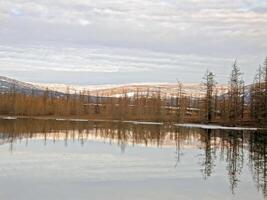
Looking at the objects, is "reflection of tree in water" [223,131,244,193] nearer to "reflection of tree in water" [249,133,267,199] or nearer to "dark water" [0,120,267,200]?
"dark water" [0,120,267,200]

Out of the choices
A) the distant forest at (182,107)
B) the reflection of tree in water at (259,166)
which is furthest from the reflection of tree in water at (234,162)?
the distant forest at (182,107)

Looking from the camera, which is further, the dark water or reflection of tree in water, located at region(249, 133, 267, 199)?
reflection of tree in water, located at region(249, 133, 267, 199)

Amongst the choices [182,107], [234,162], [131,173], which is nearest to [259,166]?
[234,162]

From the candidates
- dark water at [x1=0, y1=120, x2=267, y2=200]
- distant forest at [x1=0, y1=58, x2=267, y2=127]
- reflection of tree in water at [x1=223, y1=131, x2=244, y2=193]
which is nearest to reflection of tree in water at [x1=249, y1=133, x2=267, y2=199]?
dark water at [x1=0, y1=120, x2=267, y2=200]

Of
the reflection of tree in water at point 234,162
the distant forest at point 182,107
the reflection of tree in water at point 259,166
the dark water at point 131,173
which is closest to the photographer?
the dark water at point 131,173

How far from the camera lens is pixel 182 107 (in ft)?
392

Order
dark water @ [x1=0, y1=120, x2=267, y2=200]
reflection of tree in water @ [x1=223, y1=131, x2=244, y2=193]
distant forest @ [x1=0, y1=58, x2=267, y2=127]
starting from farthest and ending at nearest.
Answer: distant forest @ [x1=0, y1=58, x2=267, y2=127] < reflection of tree in water @ [x1=223, y1=131, x2=244, y2=193] < dark water @ [x1=0, y1=120, x2=267, y2=200]

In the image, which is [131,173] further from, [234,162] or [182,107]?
[182,107]

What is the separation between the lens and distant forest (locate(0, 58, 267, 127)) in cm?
9275

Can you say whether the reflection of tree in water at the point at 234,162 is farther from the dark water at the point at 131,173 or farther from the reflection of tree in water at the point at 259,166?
the reflection of tree in water at the point at 259,166

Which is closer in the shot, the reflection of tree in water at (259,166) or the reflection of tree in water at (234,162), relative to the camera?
the reflection of tree in water at (259,166)

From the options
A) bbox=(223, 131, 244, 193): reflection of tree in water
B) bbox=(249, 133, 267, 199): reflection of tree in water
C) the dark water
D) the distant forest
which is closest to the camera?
the dark water

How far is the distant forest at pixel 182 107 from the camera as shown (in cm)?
9275

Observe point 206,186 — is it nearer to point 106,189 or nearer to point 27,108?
point 106,189
